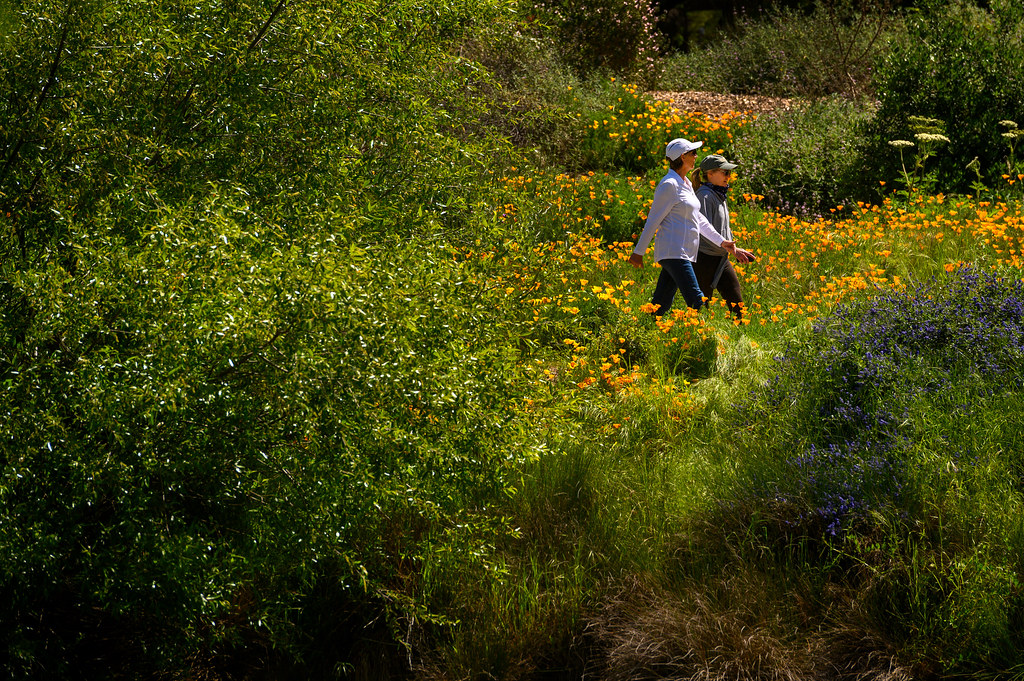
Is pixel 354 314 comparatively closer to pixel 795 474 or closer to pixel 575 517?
pixel 575 517

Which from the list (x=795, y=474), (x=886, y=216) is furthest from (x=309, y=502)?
(x=886, y=216)

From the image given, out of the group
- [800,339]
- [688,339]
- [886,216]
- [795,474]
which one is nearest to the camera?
[795,474]

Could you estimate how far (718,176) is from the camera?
768 cm

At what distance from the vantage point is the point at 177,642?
12.1 feet

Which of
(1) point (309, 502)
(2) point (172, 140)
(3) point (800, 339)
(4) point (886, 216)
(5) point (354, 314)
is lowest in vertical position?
(4) point (886, 216)

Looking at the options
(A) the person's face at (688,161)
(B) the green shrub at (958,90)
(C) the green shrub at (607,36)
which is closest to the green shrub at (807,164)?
(B) the green shrub at (958,90)

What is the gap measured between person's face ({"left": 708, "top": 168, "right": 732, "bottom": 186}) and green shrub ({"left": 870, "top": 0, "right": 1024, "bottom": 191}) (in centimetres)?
302

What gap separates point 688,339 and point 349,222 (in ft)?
10.9

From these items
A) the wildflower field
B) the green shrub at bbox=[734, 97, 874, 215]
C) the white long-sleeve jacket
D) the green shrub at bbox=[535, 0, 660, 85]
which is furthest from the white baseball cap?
the green shrub at bbox=[535, 0, 660, 85]

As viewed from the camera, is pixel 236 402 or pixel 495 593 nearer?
pixel 236 402

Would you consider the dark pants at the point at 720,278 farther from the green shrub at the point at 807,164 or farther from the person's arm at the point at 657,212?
the green shrub at the point at 807,164

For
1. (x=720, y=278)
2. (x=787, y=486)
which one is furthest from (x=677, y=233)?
(x=787, y=486)

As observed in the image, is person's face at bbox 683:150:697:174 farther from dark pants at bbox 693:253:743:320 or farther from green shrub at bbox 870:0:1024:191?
green shrub at bbox 870:0:1024:191

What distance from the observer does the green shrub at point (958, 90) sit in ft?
32.5
